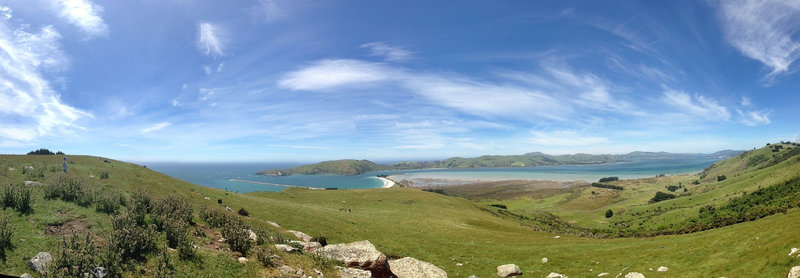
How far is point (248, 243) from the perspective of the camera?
1700 centimetres

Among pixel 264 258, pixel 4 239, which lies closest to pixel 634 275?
pixel 264 258

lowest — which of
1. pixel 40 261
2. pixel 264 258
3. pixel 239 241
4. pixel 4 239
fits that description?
pixel 264 258

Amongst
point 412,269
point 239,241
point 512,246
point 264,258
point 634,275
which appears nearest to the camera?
point 264,258

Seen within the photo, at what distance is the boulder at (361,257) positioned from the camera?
763 inches

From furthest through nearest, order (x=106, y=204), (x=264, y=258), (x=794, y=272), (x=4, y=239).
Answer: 1. (x=106, y=204)
2. (x=264, y=258)
3. (x=794, y=272)
4. (x=4, y=239)

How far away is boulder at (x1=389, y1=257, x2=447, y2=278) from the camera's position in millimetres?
20266

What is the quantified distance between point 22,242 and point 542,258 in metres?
37.7

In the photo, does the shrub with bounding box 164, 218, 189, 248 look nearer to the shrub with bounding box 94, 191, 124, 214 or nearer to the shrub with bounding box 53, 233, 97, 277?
the shrub with bounding box 53, 233, 97, 277

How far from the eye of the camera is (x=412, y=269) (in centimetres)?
2073

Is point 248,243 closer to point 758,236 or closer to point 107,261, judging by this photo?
point 107,261

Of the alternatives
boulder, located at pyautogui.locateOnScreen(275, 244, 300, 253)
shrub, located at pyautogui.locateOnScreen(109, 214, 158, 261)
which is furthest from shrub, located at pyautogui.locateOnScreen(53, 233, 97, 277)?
boulder, located at pyautogui.locateOnScreen(275, 244, 300, 253)

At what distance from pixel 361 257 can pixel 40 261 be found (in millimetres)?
14434

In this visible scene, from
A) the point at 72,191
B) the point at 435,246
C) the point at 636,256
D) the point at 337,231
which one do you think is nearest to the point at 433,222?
the point at 435,246

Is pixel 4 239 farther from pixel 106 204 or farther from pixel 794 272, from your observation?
pixel 794 272
